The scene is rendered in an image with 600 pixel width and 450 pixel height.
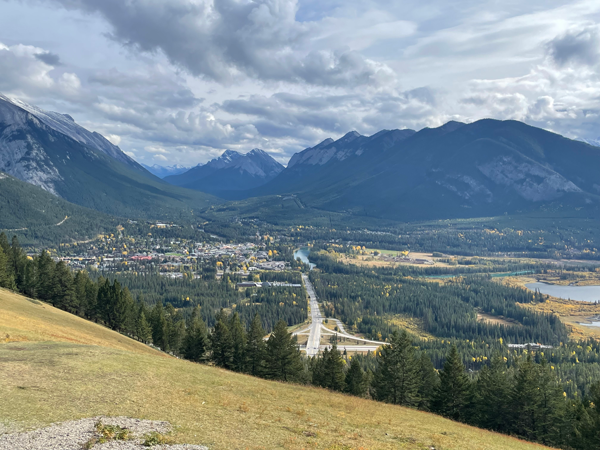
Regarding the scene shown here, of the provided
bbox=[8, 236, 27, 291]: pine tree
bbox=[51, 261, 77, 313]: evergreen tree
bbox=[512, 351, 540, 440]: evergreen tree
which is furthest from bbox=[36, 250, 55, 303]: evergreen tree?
bbox=[512, 351, 540, 440]: evergreen tree

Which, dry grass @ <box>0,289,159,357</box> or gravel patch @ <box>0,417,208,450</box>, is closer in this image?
gravel patch @ <box>0,417,208,450</box>

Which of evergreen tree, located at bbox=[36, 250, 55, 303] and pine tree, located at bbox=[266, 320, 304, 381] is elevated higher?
evergreen tree, located at bbox=[36, 250, 55, 303]

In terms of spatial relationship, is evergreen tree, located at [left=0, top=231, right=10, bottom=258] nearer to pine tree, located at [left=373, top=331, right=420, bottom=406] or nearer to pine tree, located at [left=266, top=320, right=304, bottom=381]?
pine tree, located at [left=266, top=320, right=304, bottom=381]

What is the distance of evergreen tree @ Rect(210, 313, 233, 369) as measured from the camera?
70375 mm

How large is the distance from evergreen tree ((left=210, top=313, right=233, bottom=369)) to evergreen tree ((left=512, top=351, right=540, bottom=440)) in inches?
1772

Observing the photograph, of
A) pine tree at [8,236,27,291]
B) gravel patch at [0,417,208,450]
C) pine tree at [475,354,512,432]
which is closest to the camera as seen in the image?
gravel patch at [0,417,208,450]

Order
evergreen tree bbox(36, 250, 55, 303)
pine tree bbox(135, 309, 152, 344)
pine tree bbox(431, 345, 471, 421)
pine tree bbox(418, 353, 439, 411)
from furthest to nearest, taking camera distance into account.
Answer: evergreen tree bbox(36, 250, 55, 303) → pine tree bbox(135, 309, 152, 344) → pine tree bbox(418, 353, 439, 411) → pine tree bbox(431, 345, 471, 421)

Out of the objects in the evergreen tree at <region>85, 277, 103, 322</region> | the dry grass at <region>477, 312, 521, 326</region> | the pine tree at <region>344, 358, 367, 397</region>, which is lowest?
the dry grass at <region>477, 312, 521, 326</region>

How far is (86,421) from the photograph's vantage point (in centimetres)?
2495

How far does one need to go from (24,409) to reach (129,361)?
1557cm

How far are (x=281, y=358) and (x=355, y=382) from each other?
497 inches

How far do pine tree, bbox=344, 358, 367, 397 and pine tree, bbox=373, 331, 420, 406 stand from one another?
3.61 m

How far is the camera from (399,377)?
190ft

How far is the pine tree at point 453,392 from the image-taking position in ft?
181
